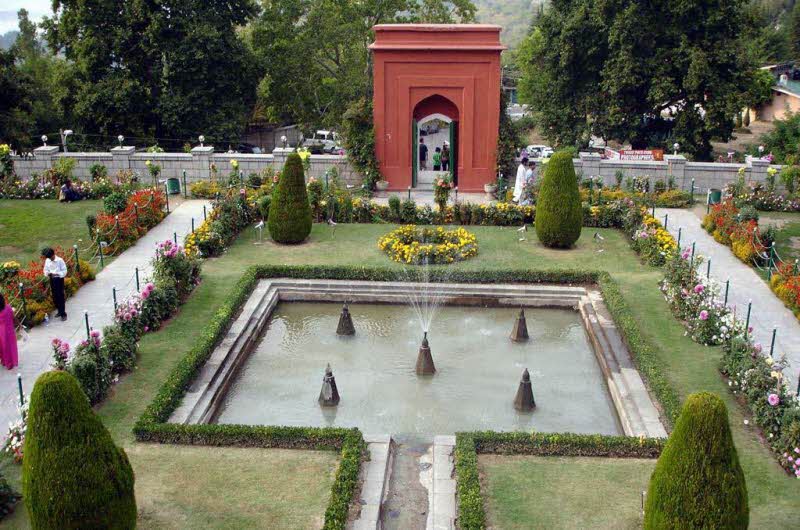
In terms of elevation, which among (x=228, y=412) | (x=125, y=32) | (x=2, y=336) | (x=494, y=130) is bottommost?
(x=228, y=412)

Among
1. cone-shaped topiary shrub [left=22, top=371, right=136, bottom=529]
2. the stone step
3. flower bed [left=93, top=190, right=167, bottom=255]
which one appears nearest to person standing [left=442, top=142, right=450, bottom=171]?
flower bed [left=93, top=190, right=167, bottom=255]

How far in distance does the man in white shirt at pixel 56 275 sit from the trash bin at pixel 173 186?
9.56 m

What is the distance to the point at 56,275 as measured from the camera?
1380cm

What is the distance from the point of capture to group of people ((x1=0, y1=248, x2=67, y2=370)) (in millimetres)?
11812

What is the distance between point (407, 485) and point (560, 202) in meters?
10.1

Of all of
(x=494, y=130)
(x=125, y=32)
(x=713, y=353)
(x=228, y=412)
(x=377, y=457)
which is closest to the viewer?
(x=377, y=457)

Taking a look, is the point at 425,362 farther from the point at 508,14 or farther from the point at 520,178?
the point at 508,14

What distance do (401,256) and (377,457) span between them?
823cm

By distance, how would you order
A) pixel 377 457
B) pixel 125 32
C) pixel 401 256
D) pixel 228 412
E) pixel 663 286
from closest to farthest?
pixel 377 457, pixel 228 412, pixel 663 286, pixel 401 256, pixel 125 32

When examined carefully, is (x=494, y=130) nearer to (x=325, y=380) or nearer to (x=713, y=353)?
(x=713, y=353)

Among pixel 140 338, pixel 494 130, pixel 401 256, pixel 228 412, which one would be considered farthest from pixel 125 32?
pixel 228 412

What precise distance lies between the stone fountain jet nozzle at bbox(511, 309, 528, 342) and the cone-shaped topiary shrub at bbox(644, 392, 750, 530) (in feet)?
22.6

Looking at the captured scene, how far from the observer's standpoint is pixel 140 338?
13266 millimetres

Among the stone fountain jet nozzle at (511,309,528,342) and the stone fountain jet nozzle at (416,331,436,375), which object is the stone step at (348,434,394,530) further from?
the stone fountain jet nozzle at (511,309,528,342)
